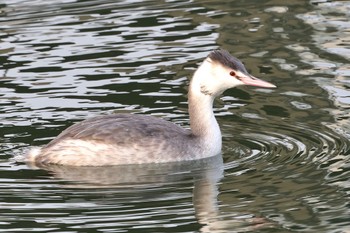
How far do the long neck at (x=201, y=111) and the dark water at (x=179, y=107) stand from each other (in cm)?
28

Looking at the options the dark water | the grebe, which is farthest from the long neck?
the dark water

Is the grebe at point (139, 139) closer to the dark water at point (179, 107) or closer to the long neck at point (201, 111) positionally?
the long neck at point (201, 111)

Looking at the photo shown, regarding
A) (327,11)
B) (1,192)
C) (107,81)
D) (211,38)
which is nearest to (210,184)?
(1,192)

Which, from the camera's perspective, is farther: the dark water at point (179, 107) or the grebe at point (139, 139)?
the grebe at point (139, 139)

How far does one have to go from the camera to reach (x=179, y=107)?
557 inches

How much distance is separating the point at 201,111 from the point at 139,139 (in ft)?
2.37

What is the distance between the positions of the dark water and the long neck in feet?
0.92

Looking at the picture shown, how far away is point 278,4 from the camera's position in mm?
18375

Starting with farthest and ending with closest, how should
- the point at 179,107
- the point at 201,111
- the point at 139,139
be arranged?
the point at 179,107, the point at 201,111, the point at 139,139

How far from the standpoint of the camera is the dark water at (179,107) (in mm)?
10703

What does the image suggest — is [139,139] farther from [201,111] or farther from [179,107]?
[179,107]

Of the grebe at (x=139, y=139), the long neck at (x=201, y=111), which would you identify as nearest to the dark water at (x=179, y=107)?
the grebe at (x=139, y=139)

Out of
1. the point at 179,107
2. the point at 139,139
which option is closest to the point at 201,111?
the point at 139,139

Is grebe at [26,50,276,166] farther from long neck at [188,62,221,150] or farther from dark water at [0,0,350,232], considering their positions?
dark water at [0,0,350,232]
